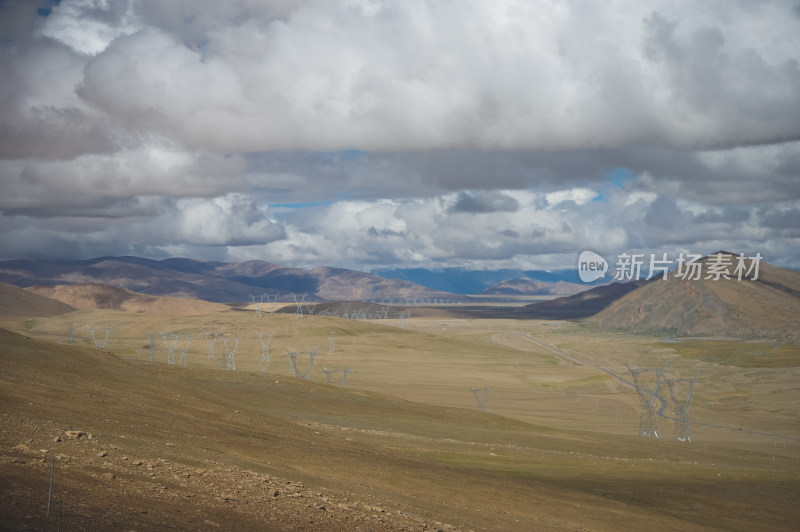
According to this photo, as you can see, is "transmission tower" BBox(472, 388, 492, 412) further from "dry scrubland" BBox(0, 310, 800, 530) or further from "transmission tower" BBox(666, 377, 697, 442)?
"transmission tower" BBox(666, 377, 697, 442)

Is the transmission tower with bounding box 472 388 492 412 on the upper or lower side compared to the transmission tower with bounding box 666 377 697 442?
lower

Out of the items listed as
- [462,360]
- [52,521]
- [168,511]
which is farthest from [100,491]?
[462,360]

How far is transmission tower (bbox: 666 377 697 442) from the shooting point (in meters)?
79.9

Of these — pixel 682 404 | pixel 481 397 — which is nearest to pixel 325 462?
pixel 481 397

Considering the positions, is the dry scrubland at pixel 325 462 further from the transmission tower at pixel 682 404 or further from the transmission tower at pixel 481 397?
the transmission tower at pixel 481 397

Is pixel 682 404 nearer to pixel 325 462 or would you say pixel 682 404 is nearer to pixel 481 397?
pixel 481 397

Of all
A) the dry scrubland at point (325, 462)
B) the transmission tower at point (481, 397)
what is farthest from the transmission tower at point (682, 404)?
the transmission tower at point (481, 397)

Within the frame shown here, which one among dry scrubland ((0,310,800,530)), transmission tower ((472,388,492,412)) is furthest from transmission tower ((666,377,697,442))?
transmission tower ((472,388,492,412))

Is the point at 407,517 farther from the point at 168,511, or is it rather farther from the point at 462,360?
the point at 462,360

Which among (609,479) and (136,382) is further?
(136,382)

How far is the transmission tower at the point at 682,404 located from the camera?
7988 cm

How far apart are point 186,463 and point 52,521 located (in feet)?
32.5

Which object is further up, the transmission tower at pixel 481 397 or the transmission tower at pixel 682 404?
the transmission tower at pixel 682 404

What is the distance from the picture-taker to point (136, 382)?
54.7 metres
